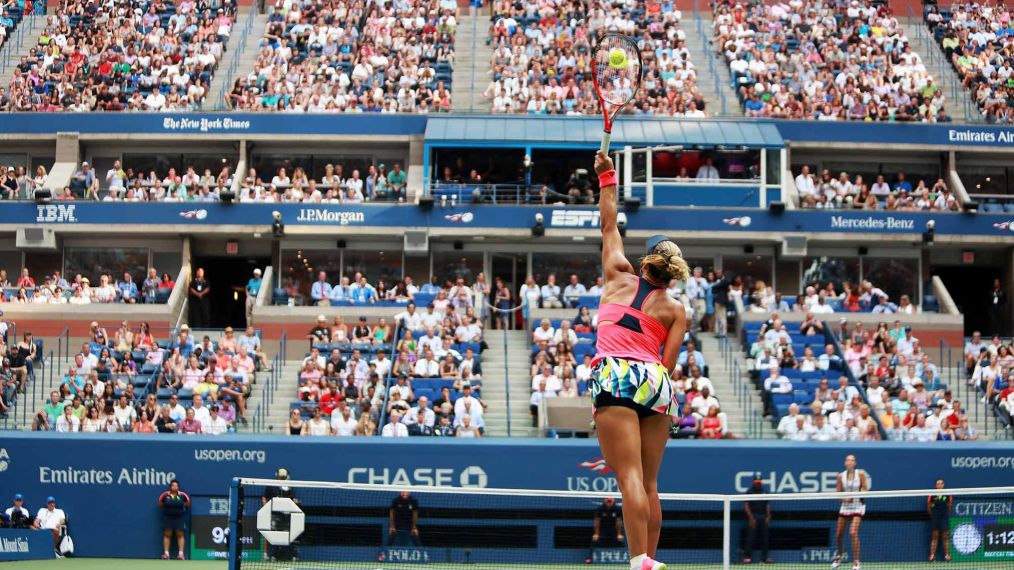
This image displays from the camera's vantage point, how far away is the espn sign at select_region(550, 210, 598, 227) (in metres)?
33.1

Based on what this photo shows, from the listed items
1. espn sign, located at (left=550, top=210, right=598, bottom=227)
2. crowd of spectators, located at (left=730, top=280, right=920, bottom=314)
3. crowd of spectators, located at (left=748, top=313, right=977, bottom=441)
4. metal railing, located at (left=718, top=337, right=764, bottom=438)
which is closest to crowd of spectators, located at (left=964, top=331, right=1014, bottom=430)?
crowd of spectators, located at (left=748, top=313, right=977, bottom=441)

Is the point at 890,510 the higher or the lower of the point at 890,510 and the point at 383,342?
the lower

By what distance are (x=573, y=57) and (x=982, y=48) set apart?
1275 cm

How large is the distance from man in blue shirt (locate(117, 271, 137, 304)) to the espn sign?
1056 centimetres

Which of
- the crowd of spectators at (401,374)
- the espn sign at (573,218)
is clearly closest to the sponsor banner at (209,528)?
the crowd of spectators at (401,374)

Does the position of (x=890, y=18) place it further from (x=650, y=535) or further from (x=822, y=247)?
(x=650, y=535)

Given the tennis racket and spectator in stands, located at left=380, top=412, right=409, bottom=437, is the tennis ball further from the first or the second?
spectator in stands, located at left=380, top=412, right=409, bottom=437

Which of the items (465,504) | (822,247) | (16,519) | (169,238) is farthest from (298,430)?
(822,247)

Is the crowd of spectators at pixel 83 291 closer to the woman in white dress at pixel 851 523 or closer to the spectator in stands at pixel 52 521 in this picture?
the spectator in stands at pixel 52 521

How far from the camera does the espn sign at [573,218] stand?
33.1 meters

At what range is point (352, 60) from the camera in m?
36.3

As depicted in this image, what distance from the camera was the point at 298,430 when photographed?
2272cm

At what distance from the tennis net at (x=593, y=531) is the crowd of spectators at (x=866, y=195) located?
17281 millimetres

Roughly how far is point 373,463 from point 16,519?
543 centimetres
